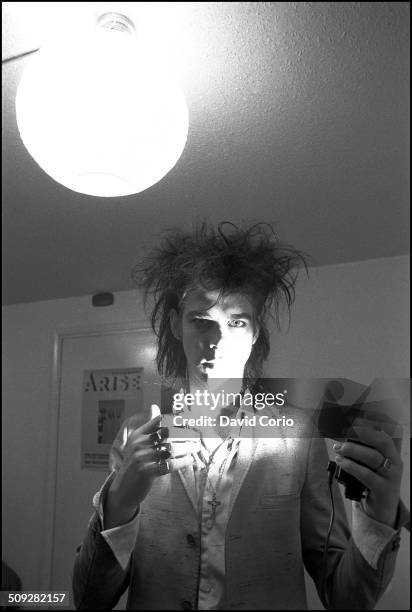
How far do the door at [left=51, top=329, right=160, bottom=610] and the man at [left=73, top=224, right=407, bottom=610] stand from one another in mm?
19

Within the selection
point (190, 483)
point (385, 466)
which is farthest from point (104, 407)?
point (385, 466)

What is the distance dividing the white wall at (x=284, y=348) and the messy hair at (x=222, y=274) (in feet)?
0.08

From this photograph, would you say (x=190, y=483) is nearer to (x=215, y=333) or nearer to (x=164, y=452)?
(x=164, y=452)

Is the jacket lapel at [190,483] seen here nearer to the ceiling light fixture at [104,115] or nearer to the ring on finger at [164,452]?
the ring on finger at [164,452]

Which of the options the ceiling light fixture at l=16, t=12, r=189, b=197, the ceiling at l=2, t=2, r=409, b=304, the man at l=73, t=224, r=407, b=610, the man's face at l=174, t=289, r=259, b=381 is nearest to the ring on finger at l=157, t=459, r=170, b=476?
the man at l=73, t=224, r=407, b=610

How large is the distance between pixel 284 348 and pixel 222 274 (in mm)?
126

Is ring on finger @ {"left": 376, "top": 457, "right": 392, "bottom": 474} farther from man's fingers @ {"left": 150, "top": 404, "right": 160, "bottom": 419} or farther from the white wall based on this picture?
man's fingers @ {"left": 150, "top": 404, "right": 160, "bottom": 419}

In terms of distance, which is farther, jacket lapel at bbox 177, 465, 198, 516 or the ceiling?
the ceiling

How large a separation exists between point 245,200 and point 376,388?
312 mm

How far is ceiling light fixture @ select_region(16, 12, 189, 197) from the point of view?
59 centimetres

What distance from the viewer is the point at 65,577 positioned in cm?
59

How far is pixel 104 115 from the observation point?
59 centimetres

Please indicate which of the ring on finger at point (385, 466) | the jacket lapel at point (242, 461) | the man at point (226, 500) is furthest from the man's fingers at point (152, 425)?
the ring on finger at point (385, 466)

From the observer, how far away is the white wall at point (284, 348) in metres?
0.59
